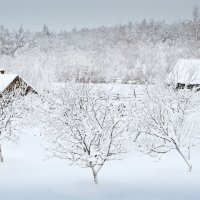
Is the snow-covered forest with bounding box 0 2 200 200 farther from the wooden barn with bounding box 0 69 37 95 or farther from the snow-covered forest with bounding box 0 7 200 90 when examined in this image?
the snow-covered forest with bounding box 0 7 200 90

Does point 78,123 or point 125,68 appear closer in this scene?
point 78,123

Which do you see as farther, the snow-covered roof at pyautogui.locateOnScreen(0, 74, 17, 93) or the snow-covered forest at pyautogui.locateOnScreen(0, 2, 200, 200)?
the snow-covered roof at pyautogui.locateOnScreen(0, 74, 17, 93)

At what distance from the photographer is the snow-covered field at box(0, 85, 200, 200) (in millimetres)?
18463

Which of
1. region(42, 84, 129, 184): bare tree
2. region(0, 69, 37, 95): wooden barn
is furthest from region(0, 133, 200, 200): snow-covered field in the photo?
region(0, 69, 37, 95): wooden barn

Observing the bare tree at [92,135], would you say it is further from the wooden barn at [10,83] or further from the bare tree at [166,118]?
the wooden barn at [10,83]

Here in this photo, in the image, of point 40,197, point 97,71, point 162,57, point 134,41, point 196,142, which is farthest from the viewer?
point 134,41

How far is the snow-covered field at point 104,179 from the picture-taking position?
60.6 feet

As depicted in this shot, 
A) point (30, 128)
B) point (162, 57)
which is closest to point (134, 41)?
point (162, 57)

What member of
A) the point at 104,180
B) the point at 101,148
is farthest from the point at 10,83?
the point at 101,148

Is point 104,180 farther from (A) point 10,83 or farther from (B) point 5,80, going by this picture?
(B) point 5,80

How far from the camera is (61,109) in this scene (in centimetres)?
2475

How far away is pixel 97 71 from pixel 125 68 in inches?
288

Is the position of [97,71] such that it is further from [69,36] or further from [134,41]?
[69,36]

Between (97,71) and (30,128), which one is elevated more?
(97,71)
